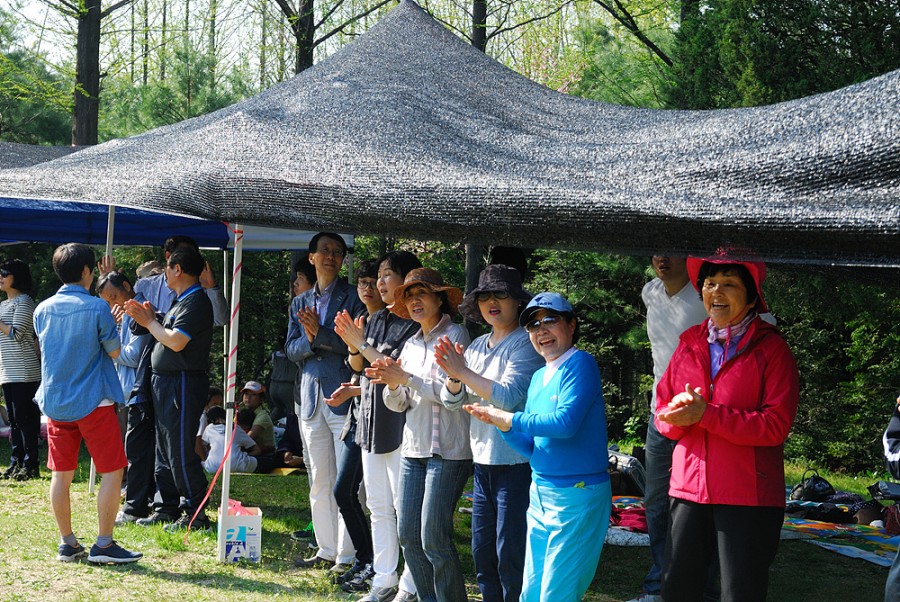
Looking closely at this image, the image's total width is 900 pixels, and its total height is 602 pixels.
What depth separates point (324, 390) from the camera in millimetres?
5566

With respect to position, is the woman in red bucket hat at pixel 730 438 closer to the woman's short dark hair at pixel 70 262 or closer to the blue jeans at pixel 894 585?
the blue jeans at pixel 894 585

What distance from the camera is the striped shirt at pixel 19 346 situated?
8.69 m

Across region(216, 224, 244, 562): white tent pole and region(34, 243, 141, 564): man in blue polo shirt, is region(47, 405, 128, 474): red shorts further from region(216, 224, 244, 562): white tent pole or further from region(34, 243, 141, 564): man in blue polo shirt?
region(216, 224, 244, 562): white tent pole

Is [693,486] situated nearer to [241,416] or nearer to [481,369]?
[481,369]

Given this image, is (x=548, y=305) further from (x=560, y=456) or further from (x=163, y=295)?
(x=163, y=295)

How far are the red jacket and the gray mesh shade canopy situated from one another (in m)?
0.62

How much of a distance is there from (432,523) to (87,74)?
9.54 m

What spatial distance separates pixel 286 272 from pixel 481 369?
11061 millimetres

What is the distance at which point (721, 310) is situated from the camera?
3527 millimetres

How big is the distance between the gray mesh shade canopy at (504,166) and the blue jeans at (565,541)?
1.01 m

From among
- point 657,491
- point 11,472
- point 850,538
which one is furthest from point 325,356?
point 11,472

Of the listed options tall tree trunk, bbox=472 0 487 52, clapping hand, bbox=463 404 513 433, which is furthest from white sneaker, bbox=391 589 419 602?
tall tree trunk, bbox=472 0 487 52

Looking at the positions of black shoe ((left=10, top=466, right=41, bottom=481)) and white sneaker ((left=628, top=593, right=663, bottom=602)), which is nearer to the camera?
white sneaker ((left=628, top=593, right=663, bottom=602))

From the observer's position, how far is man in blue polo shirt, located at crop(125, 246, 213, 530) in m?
6.36
